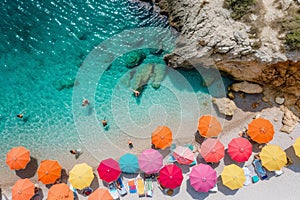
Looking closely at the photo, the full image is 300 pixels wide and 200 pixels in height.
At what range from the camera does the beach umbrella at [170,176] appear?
18.9 meters

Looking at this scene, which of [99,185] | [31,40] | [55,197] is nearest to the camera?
[55,197]

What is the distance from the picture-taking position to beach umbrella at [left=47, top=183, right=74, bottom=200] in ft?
61.2

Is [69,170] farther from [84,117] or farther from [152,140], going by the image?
[152,140]

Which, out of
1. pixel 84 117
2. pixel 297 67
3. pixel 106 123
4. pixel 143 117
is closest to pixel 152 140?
pixel 143 117

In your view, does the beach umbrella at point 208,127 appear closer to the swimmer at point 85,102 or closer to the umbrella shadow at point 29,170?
the swimmer at point 85,102

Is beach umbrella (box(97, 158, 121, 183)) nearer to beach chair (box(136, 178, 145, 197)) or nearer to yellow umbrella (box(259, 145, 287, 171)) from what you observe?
beach chair (box(136, 178, 145, 197))

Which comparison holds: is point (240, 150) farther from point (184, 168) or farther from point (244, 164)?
point (184, 168)

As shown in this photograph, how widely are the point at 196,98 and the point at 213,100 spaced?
103cm

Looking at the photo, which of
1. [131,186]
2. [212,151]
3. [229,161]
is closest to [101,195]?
[131,186]

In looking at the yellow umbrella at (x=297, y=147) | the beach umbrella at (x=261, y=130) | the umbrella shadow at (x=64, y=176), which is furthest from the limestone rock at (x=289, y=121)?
the umbrella shadow at (x=64, y=176)

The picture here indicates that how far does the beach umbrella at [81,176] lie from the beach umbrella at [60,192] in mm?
456

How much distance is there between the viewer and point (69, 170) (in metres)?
20.0

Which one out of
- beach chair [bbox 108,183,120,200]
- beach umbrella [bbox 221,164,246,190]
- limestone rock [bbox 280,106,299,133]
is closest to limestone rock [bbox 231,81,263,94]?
limestone rock [bbox 280,106,299,133]

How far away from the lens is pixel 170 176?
61.8 ft
